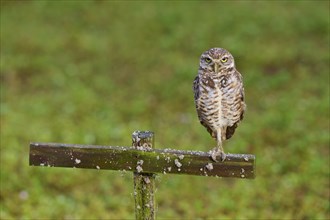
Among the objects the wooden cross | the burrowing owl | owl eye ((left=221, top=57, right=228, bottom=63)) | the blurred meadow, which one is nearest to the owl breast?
the burrowing owl

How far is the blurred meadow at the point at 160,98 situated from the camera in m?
7.80

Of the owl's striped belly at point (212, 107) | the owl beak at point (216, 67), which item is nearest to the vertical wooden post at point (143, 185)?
the owl's striped belly at point (212, 107)

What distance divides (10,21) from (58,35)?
145 cm

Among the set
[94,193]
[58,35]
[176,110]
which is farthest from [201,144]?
[58,35]

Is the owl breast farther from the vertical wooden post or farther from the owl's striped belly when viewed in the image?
the vertical wooden post

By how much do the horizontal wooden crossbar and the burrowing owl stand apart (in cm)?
19

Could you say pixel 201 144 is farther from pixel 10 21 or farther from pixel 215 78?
pixel 10 21

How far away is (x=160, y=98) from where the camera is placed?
11.1 m

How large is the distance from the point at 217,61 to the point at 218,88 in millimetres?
205

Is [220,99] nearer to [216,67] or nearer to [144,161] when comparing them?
Answer: [216,67]

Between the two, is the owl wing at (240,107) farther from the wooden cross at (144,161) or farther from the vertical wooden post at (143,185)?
the vertical wooden post at (143,185)

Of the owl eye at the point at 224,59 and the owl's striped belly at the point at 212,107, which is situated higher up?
the owl eye at the point at 224,59

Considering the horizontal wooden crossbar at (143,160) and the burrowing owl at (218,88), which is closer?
the horizontal wooden crossbar at (143,160)

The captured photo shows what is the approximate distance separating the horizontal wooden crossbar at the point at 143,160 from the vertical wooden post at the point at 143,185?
0.14 feet
